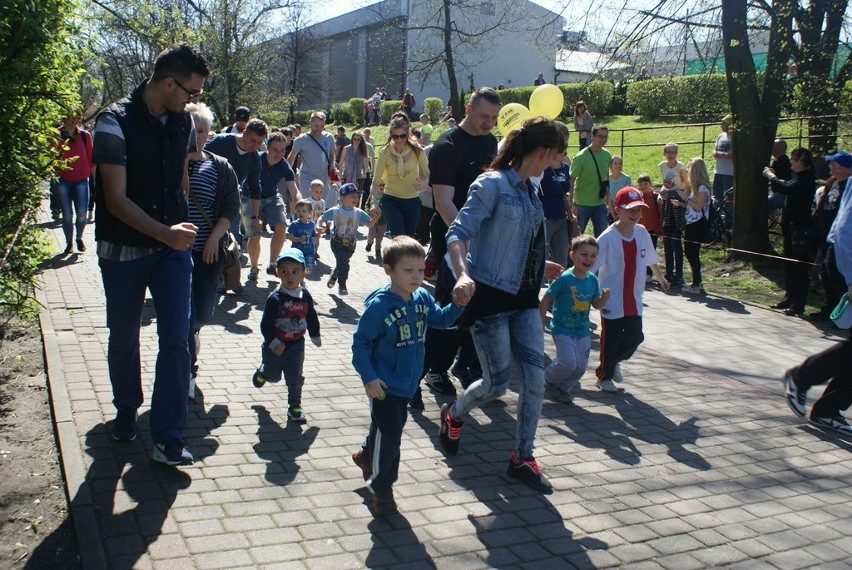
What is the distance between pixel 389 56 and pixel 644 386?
4848cm

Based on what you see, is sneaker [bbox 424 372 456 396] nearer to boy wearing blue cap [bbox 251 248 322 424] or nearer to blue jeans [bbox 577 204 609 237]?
boy wearing blue cap [bbox 251 248 322 424]

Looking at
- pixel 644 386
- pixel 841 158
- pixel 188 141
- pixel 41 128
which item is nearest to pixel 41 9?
pixel 41 128

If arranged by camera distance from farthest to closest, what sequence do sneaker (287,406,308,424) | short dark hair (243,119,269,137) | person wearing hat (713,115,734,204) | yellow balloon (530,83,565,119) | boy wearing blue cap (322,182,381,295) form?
1. person wearing hat (713,115,734,204)
2. boy wearing blue cap (322,182,381,295)
3. yellow balloon (530,83,565,119)
4. short dark hair (243,119,269,137)
5. sneaker (287,406,308,424)

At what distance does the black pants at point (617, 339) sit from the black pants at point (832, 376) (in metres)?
1.29

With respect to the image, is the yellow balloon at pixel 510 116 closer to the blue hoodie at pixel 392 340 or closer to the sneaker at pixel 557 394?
the sneaker at pixel 557 394

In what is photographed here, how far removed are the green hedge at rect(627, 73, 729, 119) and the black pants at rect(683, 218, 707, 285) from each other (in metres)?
10.3

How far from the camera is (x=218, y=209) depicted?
5.96m

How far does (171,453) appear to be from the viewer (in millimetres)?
4730

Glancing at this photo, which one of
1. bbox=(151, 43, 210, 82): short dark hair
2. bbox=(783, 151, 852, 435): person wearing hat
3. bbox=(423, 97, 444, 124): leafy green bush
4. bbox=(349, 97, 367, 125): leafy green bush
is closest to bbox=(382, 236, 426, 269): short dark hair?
bbox=(151, 43, 210, 82): short dark hair

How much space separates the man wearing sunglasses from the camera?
455 centimetres

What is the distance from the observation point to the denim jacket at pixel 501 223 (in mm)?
4973

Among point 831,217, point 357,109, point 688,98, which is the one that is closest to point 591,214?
point 831,217

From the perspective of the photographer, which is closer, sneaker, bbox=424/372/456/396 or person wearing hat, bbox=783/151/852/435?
person wearing hat, bbox=783/151/852/435

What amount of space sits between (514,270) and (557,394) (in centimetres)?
214
